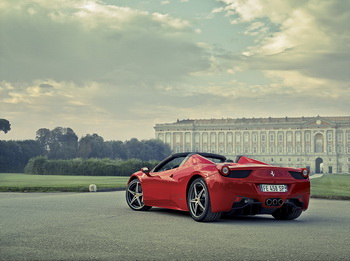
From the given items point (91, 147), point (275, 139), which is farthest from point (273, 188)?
point (275, 139)

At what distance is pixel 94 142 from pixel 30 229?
4098 inches

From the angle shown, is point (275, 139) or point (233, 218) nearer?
point (233, 218)

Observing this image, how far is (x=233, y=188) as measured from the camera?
8.97 meters

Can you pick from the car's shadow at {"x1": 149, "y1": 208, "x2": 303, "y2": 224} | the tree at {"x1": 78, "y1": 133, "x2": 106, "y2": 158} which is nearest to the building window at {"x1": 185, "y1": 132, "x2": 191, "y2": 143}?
the tree at {"x1": 78, "y1": 133, "x2": 106, "y2": 158}

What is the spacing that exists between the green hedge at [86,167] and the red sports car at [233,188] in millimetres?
51136

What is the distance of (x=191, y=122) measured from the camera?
187m

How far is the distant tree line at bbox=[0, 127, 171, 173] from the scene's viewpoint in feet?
292

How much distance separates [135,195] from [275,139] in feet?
549

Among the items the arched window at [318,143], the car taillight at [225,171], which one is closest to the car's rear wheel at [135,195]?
the car taillight at [225,171]

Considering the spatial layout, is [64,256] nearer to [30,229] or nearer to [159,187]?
[30,229]

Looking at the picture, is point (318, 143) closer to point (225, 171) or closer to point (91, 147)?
point (91, 147)

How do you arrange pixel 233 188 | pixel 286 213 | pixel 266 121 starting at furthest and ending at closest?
1. pixel 266 121
2. pixel 286 213
3. pixel 233 188

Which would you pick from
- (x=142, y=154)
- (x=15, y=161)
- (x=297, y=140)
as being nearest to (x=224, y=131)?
(x=297, y=140)

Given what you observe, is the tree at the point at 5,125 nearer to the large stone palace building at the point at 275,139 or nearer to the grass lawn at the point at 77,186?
the grass lawn at the point at 77,186
